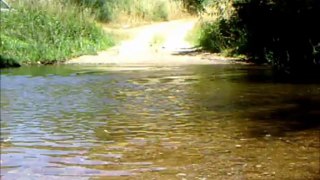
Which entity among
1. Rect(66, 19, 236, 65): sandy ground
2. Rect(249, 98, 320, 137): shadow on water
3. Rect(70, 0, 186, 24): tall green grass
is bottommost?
Rect(249, 98, 320, 137): shadow on water

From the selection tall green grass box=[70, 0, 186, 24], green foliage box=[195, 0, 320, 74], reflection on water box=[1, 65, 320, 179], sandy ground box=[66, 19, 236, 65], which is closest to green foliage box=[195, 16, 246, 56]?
green foliage box=[195, 0, 320, 74]

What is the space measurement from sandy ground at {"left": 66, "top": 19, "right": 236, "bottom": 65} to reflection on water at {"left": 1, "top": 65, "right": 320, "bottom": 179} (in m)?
4.34

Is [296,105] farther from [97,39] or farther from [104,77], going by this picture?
[97,39]

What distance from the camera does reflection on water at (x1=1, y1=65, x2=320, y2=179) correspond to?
5195 millimetres

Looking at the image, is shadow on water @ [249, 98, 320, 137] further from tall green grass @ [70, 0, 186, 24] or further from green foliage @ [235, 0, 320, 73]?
tall green grass @ [70, 0, 186, 24]

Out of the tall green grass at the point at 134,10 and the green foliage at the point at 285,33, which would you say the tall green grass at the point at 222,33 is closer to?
the green foliage at the point at 285,33

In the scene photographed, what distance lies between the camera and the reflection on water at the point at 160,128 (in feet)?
17.0

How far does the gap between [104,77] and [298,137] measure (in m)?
7.28

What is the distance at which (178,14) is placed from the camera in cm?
2745

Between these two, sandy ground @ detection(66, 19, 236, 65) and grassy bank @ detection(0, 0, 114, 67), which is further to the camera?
grassy bank @ detection(0, 0, 114, 67)

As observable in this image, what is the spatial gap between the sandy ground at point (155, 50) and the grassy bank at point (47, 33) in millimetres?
624

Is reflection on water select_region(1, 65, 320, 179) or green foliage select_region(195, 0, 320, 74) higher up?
green foliage select_region(195, 0, 320, 74)

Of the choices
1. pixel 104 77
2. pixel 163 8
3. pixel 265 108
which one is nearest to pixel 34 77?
pixel 104 77

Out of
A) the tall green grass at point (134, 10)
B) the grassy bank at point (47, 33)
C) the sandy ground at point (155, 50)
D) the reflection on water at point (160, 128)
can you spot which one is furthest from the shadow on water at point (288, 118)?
the tall green grass at point (134, 10)
